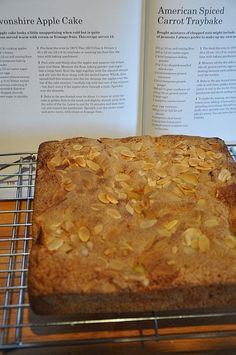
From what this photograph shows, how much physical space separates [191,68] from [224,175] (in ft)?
1.05

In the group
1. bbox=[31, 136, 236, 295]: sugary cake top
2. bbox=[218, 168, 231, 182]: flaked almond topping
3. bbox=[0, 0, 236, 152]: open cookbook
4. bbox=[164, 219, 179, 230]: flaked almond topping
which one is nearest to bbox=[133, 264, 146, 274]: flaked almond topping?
bbox=[31, 136, 236, 295]: sugary cake top

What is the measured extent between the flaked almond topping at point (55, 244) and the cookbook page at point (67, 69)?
18.2 inches

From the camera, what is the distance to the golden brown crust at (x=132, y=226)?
663mm

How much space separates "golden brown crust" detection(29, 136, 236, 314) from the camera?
0.66 meters

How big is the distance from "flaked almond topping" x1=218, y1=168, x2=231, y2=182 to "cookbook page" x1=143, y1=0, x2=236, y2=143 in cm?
26

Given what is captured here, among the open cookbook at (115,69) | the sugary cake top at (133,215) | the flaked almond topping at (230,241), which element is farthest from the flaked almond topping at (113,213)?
the open cookbook at (115,69)

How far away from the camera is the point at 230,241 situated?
0.73 metres

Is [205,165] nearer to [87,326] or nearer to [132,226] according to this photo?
[132,226]

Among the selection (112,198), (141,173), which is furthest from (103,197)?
(141,173)

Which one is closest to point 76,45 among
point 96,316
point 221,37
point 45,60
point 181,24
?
point 45,60

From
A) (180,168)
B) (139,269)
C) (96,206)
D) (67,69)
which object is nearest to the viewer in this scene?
(139,269)

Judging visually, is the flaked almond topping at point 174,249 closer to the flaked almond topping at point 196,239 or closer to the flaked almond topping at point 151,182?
the flaked almond topping at point 196,239

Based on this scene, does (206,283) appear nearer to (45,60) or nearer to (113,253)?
(113,253)

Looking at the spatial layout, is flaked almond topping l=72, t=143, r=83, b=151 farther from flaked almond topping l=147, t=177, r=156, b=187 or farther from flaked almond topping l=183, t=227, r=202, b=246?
flaked almond topping l=183, t=227, r=202, b=246
